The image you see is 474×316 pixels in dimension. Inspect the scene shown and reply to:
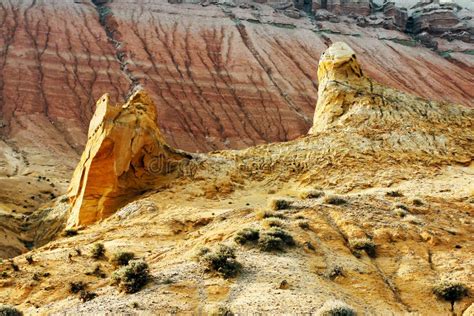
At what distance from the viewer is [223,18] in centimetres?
9388

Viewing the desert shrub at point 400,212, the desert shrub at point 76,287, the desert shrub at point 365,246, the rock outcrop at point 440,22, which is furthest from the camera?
the rock outcrop at point 440,22

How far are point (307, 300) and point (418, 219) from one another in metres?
6.33

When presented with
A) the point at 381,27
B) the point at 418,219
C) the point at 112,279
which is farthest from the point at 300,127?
the point at 112,279

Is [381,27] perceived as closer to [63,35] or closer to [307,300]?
[63,35]

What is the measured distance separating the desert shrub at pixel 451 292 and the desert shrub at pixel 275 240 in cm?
345

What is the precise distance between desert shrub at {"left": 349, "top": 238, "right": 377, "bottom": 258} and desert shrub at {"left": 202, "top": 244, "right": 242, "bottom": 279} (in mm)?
3317

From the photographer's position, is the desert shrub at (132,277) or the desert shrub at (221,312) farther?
the desert shrub at (132,277)

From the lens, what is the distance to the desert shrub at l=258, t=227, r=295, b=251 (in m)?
12.9

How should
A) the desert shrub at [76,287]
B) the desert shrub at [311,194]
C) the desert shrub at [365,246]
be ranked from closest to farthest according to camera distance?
1. the desert shrub at [76,287]
2. the desert shrub at [365,246]
3. the desert shrub at [311,194]

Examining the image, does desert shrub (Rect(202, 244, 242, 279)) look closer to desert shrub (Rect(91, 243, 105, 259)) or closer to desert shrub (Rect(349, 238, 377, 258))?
desert shrub (Rect(91, 243, 105, 259))

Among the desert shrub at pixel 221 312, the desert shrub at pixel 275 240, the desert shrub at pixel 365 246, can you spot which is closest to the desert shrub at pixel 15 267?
the desert shrub at pixel 221 312

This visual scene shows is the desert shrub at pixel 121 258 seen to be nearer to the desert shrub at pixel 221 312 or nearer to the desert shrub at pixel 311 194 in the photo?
the desert shrub at pixel 221 312

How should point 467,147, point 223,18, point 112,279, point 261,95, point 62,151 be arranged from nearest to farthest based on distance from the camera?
point 112,279
point 467,147
point 62,151
point 261,95
point 223,18

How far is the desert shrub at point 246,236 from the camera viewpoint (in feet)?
43.4
